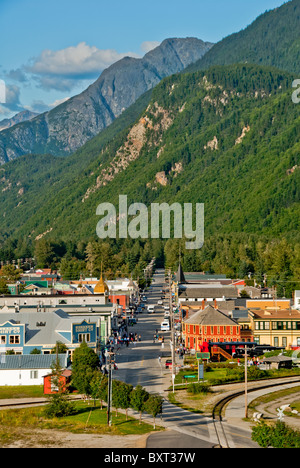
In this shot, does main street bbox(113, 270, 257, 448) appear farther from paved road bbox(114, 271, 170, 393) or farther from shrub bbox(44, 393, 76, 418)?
shrub bbox(44, 393, 76, 418)

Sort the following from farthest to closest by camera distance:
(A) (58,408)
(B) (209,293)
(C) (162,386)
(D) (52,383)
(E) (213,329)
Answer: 1. (B) (209,293)
2. (E) (213,329)
3. (C) (162,386)
4. (D) (52,383)
5. (A) (58,408)

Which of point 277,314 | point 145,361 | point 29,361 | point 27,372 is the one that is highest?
point 277,314

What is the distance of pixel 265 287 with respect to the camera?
17012 cm

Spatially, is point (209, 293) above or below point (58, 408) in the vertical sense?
above

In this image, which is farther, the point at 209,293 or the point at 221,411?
the point at 209,293

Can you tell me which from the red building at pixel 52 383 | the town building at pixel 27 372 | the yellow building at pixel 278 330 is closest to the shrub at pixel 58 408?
the red building at pixel 52 383

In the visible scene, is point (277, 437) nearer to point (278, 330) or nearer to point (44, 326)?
point (44, 326)

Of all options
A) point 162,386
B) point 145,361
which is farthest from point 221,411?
point 145,361

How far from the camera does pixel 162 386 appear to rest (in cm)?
7656

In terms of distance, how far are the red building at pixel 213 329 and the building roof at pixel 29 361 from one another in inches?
897

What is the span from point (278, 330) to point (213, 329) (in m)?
8.57

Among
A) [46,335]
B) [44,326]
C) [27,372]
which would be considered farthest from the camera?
[44,326]
